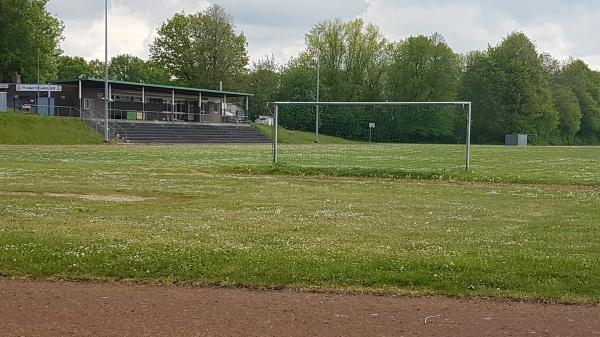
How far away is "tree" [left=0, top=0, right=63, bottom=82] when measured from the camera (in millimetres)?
74750

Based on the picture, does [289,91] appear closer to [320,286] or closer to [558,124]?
[558,124]

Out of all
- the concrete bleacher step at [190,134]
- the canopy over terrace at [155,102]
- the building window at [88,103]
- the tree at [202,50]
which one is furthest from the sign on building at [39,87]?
the tree at [202,50]

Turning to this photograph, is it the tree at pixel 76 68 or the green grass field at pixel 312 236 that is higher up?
the tree at pixel 76 68

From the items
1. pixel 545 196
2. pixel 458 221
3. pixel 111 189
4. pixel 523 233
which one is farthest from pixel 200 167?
pixel 523 233

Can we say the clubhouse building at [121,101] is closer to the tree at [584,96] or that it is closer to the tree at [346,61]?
the tree at [346,61]

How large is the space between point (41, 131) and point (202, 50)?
164ft

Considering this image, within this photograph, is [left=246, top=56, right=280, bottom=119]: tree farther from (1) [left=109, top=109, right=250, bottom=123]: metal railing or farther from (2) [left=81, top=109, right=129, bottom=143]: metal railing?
(2) [left=81, top=109, right=129, bottom=143]: metal railing

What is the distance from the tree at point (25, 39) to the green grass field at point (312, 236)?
6266cm

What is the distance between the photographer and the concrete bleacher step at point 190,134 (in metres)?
65.1

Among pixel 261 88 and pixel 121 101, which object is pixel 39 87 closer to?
pixel 121 101

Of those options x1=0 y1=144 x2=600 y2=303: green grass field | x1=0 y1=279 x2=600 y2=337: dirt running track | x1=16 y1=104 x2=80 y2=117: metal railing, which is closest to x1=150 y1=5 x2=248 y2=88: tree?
x1=16 y1=104 x2=80 y2=117: metal railing

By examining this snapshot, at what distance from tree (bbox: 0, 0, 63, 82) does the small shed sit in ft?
226

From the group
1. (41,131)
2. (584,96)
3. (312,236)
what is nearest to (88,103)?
(41,131)

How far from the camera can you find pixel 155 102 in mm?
82062
